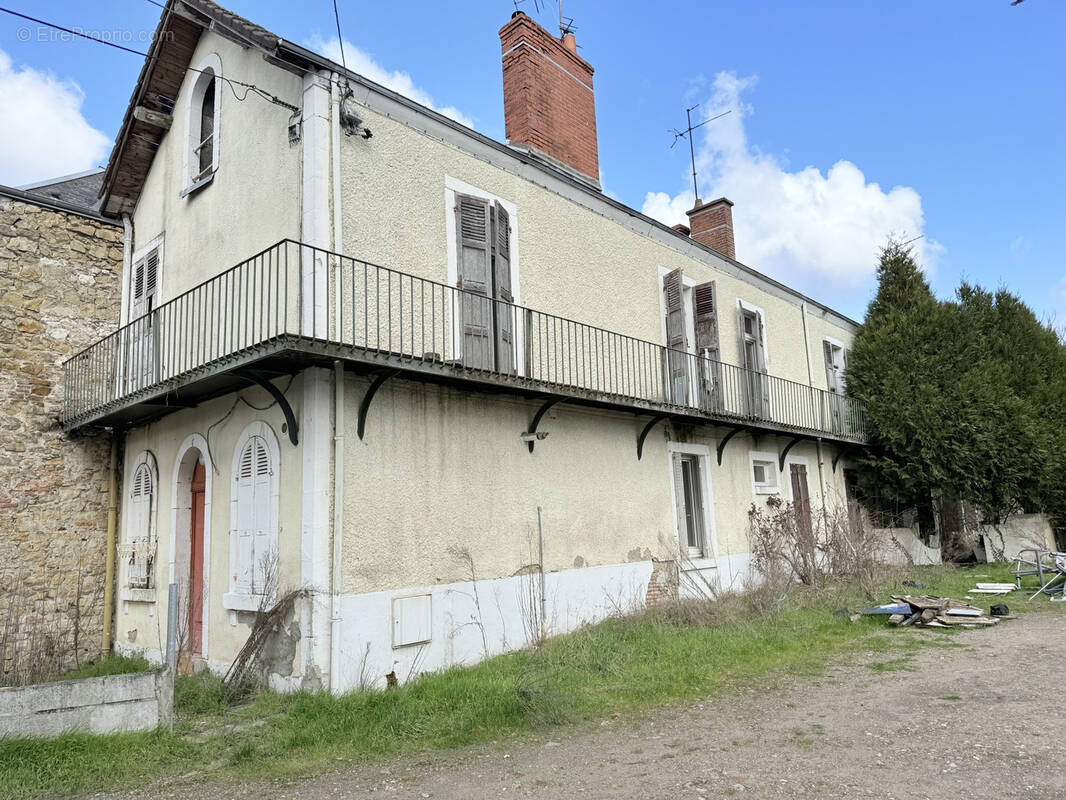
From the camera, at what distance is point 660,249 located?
12516mm

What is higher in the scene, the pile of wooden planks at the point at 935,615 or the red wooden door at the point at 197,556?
the red wooden door at the point at 197,556

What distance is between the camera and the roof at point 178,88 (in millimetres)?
7773

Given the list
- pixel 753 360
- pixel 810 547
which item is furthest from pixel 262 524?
pixel 753 360

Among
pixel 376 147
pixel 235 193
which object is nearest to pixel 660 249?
pixel 376 147

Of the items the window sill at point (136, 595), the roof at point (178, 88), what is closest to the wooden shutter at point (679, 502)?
the roof at point (178, 88)

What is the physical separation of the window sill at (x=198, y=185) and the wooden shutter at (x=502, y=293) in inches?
137

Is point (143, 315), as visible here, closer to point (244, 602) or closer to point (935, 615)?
point (244, 602)

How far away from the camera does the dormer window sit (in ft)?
31.6

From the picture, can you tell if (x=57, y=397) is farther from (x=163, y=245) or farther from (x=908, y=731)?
(x=908, y=731)

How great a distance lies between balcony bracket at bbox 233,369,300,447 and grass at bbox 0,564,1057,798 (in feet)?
7.67

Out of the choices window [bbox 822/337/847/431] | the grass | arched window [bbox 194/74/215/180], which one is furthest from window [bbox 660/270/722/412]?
arched window [bbox 194/74/215/180]

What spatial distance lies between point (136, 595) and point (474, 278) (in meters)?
5.67

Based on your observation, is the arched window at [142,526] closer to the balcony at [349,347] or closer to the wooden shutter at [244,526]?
the balcony at [349,347]

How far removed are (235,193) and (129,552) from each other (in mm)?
4701
